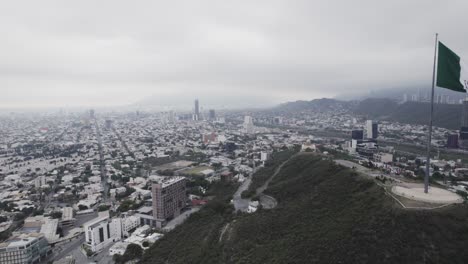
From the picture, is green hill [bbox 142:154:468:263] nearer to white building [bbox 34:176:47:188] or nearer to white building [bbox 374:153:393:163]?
white building [bbox 374:153:393:163]

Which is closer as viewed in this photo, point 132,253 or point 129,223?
point 132,253

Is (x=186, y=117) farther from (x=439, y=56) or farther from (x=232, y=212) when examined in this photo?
(x=439, y=56)

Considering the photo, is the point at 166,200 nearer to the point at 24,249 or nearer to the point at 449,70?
the point at 24,249

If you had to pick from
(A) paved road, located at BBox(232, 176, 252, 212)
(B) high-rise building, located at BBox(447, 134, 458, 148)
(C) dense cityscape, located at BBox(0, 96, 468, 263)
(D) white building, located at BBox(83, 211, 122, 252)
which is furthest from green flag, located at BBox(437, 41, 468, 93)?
(B) high-rise building, located at BBox(447, 134, 458, 148)

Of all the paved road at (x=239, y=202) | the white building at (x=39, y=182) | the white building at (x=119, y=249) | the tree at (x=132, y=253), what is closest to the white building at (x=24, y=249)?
the white building at (x=119, y=249)

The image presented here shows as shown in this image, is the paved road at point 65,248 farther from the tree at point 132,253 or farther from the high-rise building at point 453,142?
the high-rise building at point 453,142

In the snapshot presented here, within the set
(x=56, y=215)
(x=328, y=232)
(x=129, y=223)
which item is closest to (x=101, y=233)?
(x=129, y=223)
